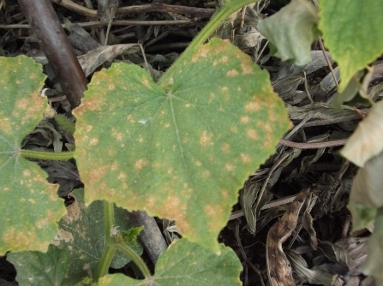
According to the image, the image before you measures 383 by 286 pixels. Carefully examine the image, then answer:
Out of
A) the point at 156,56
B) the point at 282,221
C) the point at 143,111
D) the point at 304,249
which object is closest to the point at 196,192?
the point at 143,111

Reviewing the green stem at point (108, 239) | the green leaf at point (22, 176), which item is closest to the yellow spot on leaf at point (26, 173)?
the green leaf at point (22, 176)

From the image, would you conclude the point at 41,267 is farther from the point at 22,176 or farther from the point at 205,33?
the point at 205,33

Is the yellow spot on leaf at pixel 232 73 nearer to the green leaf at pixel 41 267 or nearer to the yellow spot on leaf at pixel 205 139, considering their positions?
the yellow spot on leaf at pixel 205 139

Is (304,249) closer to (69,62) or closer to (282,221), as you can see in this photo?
(282,221)

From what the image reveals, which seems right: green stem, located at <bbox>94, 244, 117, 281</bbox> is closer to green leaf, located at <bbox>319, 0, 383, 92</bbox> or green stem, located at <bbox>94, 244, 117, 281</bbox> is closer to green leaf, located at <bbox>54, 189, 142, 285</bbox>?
green leaf, located at <bbox>54, 189, 142, 285</bbox>

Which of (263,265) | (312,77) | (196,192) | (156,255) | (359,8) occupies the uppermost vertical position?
(359,8)

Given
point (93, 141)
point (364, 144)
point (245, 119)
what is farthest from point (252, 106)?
point (93, 141)
